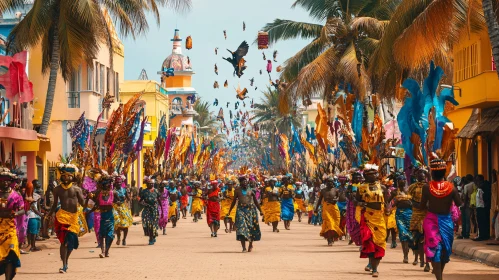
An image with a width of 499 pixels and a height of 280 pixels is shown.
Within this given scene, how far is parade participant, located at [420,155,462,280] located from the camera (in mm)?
14109

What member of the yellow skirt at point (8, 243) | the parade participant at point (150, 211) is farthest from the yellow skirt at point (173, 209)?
the yellow skirt at point (8, 243)

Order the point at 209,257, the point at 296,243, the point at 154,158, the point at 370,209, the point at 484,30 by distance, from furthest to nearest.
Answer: the point at 154,158 < the point at 484,30 < the point at 296,243 < the point at 209,257 < the point at 370,209

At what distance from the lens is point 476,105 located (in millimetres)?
29375

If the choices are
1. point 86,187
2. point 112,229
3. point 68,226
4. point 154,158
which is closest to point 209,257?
point 112,229

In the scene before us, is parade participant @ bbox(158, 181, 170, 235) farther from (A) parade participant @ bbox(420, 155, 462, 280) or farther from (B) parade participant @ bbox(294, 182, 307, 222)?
(A) parade participant @ bbox(420, 155, 462, 280)

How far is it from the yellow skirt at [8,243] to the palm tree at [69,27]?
46.7 feet

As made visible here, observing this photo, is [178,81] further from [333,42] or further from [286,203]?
[286,203]

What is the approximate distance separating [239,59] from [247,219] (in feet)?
92.7

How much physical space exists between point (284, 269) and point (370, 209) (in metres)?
1.81

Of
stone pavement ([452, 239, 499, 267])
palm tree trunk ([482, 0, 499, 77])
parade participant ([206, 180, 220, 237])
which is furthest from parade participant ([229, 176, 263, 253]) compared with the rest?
parade participant ([206, 180, 220, 237])

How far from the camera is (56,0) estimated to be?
96.8 feet

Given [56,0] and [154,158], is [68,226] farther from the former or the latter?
[154,158]

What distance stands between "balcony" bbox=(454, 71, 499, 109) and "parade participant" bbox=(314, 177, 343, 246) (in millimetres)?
5424

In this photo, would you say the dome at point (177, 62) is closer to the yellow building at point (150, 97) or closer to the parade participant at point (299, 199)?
the yellow building at point (150, 97)
